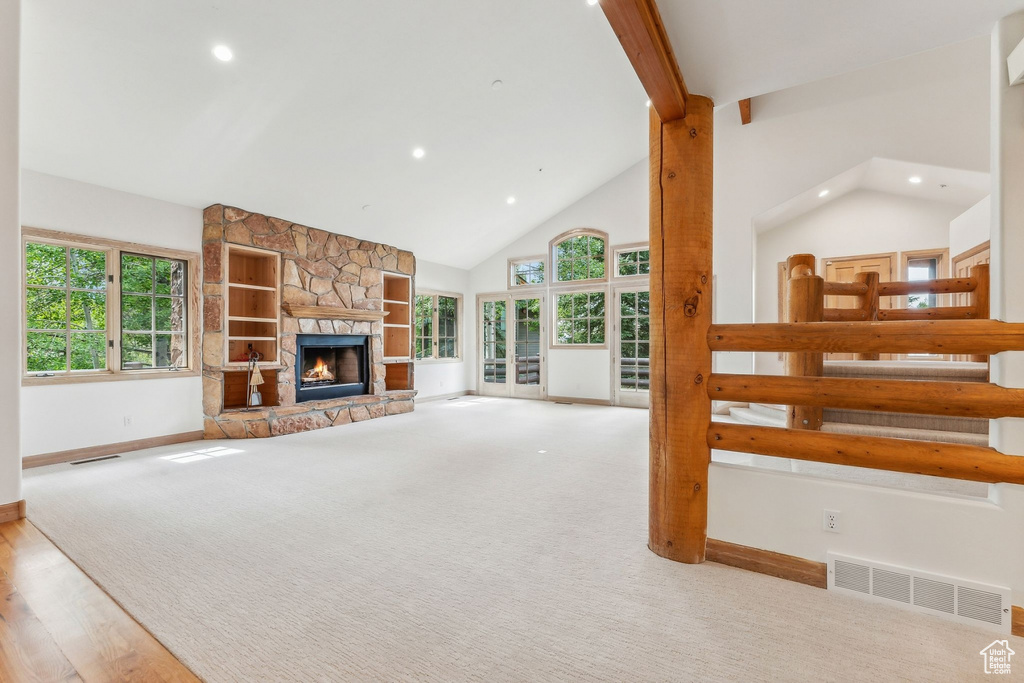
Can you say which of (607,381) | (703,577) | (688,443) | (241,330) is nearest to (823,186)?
(607,381)

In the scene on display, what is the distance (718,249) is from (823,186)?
1482 millimetres

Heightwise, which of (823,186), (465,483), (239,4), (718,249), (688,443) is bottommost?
(465,483)

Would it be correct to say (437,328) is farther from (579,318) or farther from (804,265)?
(804,265)

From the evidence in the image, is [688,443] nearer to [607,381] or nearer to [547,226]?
[607,381]

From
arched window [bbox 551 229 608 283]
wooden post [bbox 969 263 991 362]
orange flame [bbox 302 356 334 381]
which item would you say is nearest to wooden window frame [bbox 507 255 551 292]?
arched window [bbox 551 229 608 283]

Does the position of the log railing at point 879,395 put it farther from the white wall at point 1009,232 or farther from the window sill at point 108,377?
the window sill at point 108,377

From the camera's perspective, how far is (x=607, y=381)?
7988 millimetres

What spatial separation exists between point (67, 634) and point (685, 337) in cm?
289

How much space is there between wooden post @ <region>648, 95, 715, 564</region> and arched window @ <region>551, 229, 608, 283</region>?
5767 millimetres

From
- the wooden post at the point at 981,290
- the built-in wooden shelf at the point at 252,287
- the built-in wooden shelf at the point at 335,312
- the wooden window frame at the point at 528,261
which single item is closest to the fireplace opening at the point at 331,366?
the built-in wooden shelf at the point at 335,312

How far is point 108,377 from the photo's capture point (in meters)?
4.56

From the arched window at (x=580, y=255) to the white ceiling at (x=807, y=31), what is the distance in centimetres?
594

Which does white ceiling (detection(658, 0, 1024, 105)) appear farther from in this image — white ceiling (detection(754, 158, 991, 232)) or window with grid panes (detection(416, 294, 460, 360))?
window with grid panes (detection(416, 294, 460, 360))

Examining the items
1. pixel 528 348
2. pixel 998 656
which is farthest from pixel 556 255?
pixel 998 656
